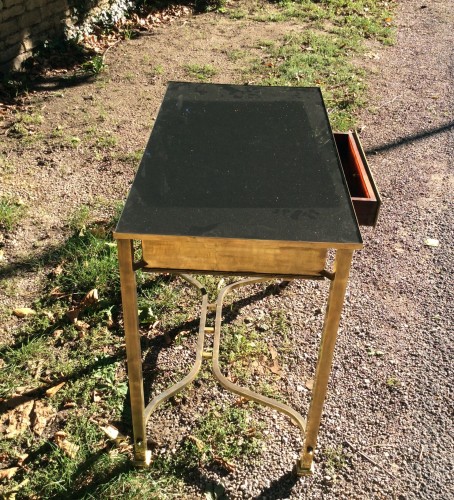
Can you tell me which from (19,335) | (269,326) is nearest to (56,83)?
(19,335)

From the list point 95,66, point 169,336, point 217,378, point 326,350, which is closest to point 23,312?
point 169,336

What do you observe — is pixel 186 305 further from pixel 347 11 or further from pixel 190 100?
pixel 347 11

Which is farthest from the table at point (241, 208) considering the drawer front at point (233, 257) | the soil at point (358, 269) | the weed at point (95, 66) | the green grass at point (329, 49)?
the weed at point (95, 66)

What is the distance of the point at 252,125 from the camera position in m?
2.21

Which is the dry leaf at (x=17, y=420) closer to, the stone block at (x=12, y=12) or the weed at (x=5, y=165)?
the weed at (x=5, y=165)

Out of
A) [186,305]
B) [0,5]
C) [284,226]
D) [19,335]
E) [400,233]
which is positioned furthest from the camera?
[0,5]

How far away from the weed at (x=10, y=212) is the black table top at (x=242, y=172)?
180cm

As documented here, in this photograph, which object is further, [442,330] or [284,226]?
[442,330]

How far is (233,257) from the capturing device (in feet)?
5.63

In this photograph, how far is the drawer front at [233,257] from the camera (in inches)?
66.1

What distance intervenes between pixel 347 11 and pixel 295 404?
23.2 feet

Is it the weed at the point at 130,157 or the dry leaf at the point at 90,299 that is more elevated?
the dry leaf at the point at 90,299

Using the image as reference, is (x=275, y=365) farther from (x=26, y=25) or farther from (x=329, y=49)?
(x=329, y=49)

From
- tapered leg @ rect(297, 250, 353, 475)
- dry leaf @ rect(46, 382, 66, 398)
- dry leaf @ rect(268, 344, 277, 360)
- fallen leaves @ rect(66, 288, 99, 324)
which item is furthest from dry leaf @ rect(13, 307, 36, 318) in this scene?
tapered leg @ rect(297, 250, 353, 475)
